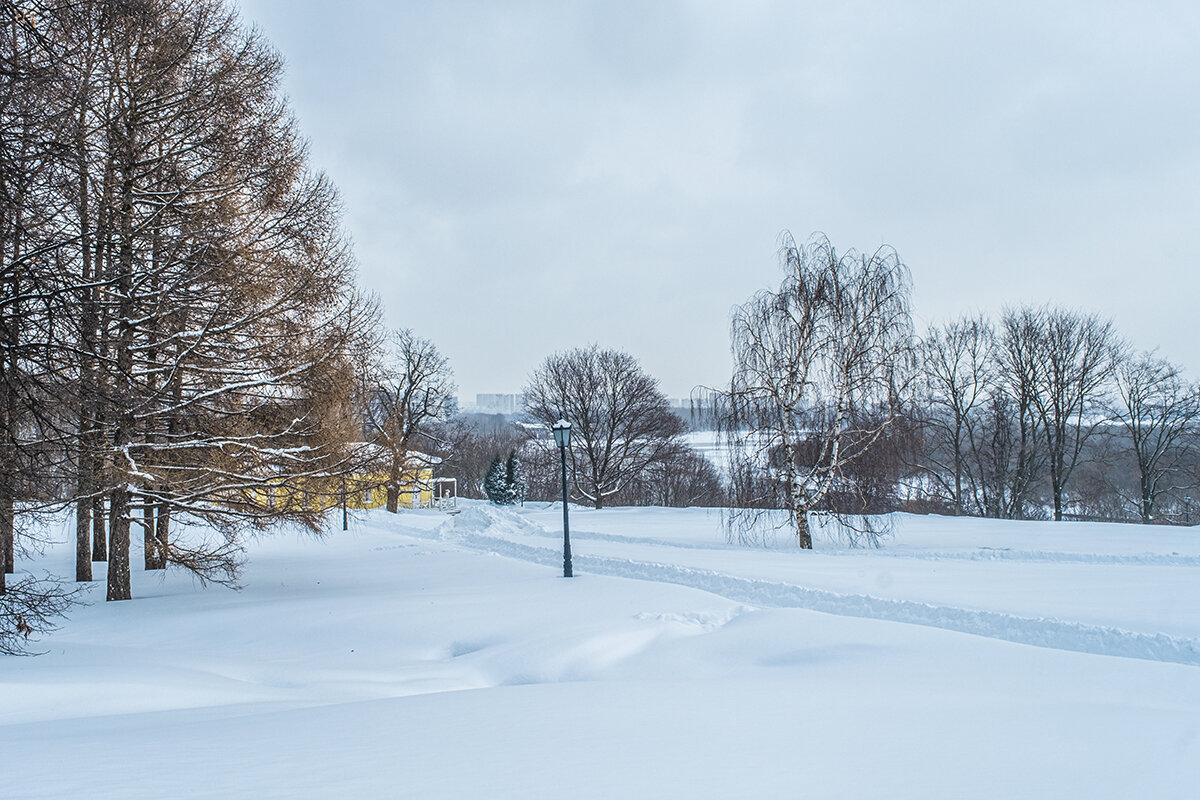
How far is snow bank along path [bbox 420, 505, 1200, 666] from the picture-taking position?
307 inches

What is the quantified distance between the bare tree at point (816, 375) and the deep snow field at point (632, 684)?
3.46 metres

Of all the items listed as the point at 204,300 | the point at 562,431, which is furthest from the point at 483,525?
the point at 204,300

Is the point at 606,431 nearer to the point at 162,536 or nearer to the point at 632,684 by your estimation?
the point at 162,536

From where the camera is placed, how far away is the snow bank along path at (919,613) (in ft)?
25.5

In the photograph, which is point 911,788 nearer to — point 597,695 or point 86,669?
point 597,695

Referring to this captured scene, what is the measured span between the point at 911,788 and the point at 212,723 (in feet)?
13.9

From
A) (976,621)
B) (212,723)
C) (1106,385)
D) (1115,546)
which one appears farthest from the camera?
(1106,385)

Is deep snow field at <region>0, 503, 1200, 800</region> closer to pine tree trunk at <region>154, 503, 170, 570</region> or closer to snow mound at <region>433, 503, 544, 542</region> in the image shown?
pine tree trunk at <region>154, 503, 170, 570</region>

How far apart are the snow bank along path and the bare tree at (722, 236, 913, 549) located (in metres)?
5.25

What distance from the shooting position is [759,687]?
19.1 feet

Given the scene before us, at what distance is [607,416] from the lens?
46188mm

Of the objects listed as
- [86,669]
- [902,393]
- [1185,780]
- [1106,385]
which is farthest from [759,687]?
[1106,385]

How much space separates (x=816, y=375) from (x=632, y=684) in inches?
553

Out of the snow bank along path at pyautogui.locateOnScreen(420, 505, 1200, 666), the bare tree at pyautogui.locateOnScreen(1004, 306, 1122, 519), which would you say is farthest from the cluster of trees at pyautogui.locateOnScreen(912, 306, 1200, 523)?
the snow bank along path at pyautogui.locateOnScreen(420, 505, 1200, 666)
